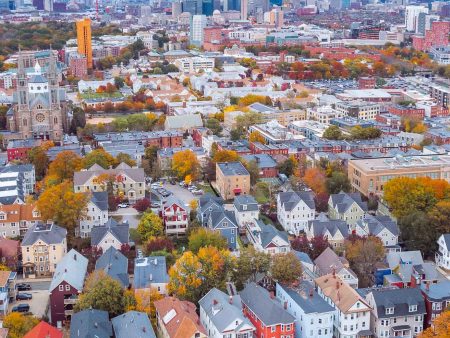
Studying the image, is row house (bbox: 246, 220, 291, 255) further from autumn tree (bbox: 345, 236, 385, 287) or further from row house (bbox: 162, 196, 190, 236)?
row house (bbox: 162, 196, 190, 236)

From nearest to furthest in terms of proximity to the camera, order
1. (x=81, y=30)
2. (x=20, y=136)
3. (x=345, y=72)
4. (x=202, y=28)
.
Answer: (x=20, y=136) → (x=345, y=72) → (x=81, y=30) → (x=202, y=28)

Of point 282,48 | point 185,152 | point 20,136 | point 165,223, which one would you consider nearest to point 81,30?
point 282,48

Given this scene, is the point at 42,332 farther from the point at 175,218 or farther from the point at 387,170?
the point at 387,170

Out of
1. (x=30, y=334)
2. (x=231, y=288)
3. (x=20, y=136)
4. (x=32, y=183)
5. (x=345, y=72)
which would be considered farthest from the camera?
(x=345, y=72)

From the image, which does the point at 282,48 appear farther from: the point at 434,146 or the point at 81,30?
the point at 434,146

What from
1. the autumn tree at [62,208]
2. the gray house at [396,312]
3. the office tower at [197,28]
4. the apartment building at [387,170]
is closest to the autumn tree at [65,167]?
the autumn tree at [62,208]

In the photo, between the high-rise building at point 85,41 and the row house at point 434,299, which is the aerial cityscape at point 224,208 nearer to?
the row house at point 434,299

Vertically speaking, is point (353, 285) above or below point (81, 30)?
below
